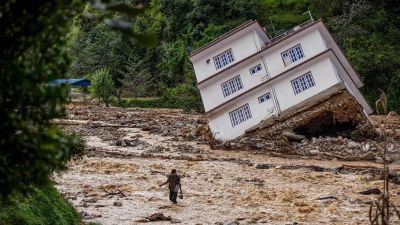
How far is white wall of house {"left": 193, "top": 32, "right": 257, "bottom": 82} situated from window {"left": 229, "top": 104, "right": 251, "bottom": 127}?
8.86 ft

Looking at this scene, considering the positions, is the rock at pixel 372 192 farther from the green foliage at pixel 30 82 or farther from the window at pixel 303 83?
the green foliage at pixel 30 82

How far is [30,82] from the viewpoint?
488cm

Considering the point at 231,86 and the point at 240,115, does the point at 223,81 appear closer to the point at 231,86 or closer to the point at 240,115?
the point at 231,86

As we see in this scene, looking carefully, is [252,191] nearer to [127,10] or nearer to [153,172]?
[153,172]

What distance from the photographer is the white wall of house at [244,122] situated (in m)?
33.5

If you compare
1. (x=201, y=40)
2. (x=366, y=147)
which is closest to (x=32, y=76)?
(x=366, y=147)

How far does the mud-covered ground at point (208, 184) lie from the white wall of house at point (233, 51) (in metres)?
3.65

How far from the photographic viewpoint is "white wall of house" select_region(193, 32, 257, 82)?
113 feet

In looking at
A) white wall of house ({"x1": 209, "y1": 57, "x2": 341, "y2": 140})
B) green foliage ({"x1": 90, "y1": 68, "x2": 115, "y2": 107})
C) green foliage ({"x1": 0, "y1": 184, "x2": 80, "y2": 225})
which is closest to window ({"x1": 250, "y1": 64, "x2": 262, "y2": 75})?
white wall of house ({"x1": 209, "y1": 57, "x2": 341, "y2": 140})

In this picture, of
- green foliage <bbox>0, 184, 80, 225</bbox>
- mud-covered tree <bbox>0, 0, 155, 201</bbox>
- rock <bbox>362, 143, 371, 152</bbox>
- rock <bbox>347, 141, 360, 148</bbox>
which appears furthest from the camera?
rock <bbox>347, 141, 360, 148</bbox>

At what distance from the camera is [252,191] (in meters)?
21.4

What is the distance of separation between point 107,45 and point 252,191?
4661cm

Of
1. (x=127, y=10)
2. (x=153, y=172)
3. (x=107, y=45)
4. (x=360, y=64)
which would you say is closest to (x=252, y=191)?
(x=153, y=172)

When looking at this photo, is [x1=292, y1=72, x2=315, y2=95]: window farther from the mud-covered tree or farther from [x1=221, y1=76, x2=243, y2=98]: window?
the mud-covered tree
